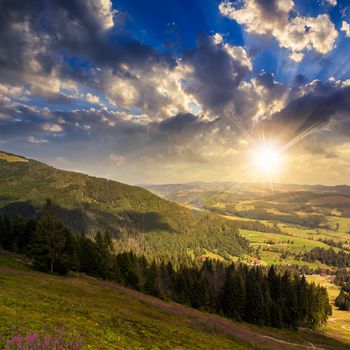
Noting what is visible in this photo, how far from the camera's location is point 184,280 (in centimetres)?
10388

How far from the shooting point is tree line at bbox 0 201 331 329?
207 feet

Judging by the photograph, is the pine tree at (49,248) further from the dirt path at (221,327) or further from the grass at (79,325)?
the grass at (79,325)

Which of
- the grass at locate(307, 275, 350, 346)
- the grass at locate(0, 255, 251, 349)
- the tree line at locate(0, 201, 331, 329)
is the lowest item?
the grass at locate(307, 275, 350, 346)

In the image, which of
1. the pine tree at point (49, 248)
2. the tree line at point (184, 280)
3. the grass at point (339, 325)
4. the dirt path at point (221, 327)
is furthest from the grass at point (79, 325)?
the grass at point (339, 325)

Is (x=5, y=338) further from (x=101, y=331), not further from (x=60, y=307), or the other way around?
(x=60, y=307)

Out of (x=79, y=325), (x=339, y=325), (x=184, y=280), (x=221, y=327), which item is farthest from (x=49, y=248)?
(x=339, y=325)

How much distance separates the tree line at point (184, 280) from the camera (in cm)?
6303

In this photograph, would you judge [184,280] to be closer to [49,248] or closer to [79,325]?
[49,248]

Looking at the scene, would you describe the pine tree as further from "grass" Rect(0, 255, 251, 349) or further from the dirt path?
"grass" Rect(0, 255, 251, 349)

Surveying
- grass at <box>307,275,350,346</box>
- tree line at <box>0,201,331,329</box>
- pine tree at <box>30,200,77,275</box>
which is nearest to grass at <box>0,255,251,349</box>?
pine tree at <box>30,200,77,275</box>

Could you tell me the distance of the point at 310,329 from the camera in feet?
372

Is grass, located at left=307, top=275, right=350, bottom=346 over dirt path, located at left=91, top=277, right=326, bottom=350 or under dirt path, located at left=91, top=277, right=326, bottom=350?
under

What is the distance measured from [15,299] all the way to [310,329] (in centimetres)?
12024

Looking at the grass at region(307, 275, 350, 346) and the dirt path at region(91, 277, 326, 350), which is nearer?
the dirt path at region(91, 277, 326, 350)
